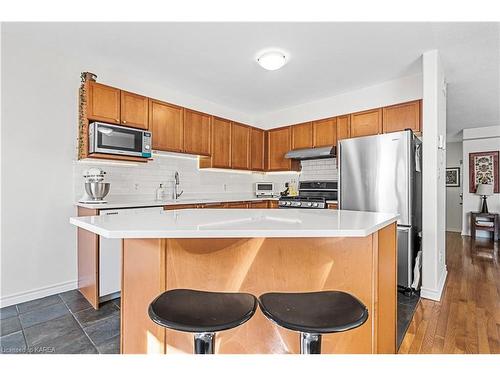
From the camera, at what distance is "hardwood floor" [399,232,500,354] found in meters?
1.81

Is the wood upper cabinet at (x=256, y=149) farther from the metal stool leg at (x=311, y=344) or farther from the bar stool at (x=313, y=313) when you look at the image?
the metal stool leg at (x=311, y=344)

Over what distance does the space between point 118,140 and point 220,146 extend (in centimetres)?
158

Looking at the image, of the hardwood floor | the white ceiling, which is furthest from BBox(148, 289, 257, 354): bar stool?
the white ceiling

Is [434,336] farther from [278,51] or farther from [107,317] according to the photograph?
[278,51]

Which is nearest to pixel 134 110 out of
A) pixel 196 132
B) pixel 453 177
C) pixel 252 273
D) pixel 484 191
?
pixel 196 132

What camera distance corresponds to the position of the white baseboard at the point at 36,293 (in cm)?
241

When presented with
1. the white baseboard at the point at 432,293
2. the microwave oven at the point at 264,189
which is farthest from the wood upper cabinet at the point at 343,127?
the white baseboard at the point at 432,293

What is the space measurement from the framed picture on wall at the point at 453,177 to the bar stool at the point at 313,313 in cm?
753

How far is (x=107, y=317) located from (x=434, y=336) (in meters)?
2.50

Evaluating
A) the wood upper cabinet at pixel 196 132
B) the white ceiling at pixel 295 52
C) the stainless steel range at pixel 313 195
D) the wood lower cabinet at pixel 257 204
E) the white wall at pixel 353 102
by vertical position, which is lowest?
the wood lower cabinet at pixel 257 204

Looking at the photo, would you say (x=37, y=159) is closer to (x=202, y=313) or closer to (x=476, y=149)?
(x=202, y=313)

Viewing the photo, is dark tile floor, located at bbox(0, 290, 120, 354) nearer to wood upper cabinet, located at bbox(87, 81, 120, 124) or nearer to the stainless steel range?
wood upper cabinet, located at bbox(87, 81, 120, 124)

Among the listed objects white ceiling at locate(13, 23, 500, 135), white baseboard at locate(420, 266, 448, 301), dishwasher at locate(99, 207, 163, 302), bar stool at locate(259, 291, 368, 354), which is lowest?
white baseboard at locate(420, 266, 448, 301)

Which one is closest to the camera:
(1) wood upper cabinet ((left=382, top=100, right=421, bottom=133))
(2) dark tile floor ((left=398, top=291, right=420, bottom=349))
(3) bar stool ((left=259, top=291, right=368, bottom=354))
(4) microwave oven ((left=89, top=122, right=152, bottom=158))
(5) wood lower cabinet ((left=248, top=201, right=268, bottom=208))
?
(3) bar stool ((left=259, top=291, right=368, bottom=354))
